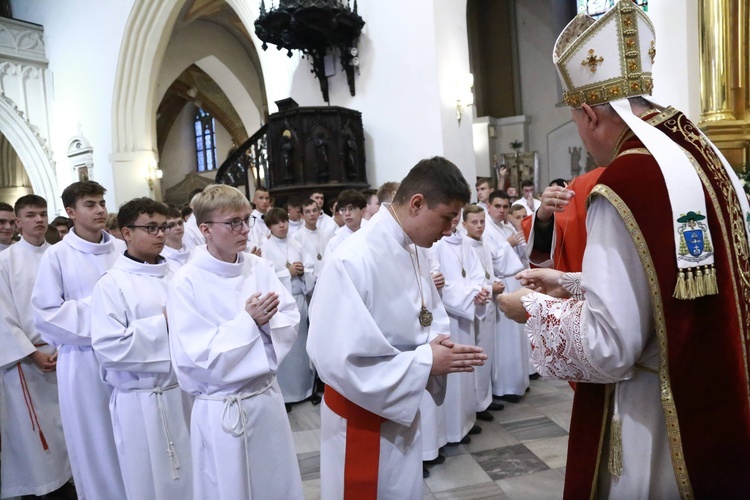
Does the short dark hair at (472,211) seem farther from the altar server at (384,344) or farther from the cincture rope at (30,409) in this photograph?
the cincture rope at (30,409)

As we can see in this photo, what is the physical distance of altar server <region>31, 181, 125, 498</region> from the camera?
3.24 meters

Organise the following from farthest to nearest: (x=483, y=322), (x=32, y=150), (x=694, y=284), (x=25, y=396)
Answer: (x=32, y=150), (x=483, y=322), (x=25, y=396), (x=694, y=284)

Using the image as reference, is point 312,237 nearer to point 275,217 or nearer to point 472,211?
point 275,217

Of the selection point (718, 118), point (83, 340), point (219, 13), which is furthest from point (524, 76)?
point (83, 340)

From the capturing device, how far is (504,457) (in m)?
4.08

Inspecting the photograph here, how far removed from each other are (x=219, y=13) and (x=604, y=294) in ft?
56.8

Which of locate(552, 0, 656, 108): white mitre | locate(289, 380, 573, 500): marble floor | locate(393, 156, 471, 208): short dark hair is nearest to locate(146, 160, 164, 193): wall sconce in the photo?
locate(289, 380, 573, 500): marble floor

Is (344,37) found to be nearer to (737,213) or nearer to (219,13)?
(737,213)

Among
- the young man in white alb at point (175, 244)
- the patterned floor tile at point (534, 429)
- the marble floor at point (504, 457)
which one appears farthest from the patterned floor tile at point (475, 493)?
the young man in white alb at point (175, 244)

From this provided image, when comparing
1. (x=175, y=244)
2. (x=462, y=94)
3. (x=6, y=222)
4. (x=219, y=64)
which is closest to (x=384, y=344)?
(x=175, y=244)

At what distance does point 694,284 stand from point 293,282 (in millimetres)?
4795

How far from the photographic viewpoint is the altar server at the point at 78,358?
3236 mm

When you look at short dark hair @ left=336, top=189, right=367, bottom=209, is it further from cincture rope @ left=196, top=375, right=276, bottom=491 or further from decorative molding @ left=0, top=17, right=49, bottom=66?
decorative molding @ left=0, top=17, right=49, bottom=66

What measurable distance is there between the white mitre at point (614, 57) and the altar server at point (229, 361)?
1513 mm
